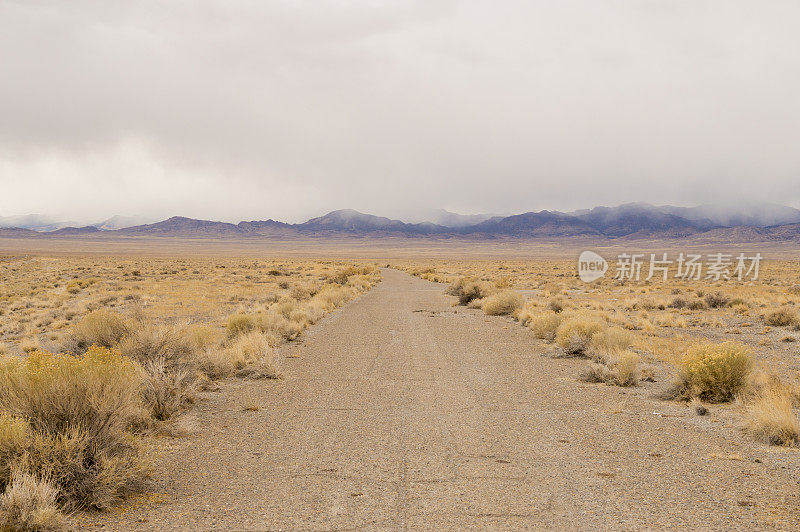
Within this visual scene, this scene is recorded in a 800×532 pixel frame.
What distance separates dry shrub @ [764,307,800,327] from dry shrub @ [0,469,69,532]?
2312 centimetres

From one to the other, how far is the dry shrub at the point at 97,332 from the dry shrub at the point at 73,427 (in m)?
5.78

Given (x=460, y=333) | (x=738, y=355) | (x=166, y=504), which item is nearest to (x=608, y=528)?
(x=166, y=504)

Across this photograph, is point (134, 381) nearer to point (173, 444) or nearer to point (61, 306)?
point (173, 444)

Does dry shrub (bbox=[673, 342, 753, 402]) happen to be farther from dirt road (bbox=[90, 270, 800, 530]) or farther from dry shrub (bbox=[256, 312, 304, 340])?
dry shrub (bbox=[256, 312, 304, 340])

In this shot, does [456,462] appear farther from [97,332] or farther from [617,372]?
[97,332]

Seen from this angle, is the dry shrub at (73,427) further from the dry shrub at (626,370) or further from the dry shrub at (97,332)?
the dry shrub at (626,370)

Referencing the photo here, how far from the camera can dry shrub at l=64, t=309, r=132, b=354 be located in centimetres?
1202

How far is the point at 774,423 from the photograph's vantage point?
7480mm

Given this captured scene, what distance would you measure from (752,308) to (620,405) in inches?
852

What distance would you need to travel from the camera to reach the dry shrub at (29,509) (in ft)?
15.0

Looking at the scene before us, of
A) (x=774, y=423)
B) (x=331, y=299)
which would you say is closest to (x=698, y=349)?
(x=774, y=423)

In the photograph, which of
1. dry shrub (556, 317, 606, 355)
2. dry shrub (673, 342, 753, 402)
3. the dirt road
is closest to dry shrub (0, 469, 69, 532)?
the dirt road

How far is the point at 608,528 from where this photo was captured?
197 inches

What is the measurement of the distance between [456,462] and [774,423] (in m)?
4.58
